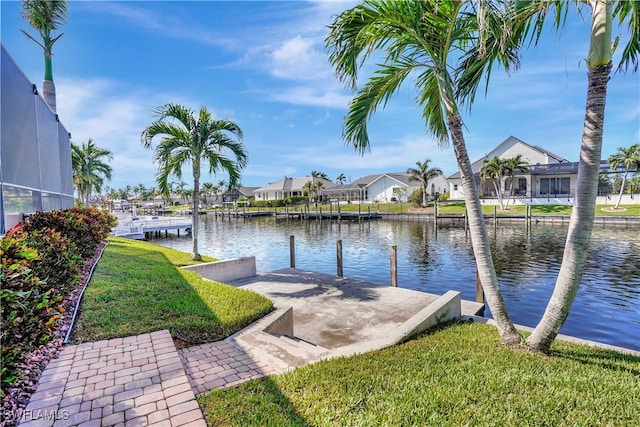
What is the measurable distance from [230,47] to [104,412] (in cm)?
1041

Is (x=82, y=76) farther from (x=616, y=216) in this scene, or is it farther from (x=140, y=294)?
(x=616, y=216)

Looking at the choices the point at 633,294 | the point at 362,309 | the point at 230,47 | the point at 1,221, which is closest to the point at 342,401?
the point at 362,309

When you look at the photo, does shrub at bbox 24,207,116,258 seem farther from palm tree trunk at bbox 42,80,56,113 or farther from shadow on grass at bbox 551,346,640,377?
shadow on grass at bbox 551,346,640,377

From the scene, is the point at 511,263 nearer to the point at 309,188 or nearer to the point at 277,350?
the point at 277,350

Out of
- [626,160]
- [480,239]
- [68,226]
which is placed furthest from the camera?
[626,160]

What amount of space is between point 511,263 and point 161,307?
52.8 ft

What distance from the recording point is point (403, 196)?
58094 mm

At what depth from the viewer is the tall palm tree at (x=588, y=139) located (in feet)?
12.6

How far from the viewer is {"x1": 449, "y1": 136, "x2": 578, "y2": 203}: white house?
41.0m

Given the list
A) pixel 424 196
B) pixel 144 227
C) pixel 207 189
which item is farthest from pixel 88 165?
pixel 207 189

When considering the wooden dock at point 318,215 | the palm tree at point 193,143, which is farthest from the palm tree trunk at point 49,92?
the wooden dock at point 318,215

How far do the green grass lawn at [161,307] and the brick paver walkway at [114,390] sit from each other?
0.68 m

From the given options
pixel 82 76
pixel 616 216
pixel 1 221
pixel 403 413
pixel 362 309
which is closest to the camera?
pixel 403 413

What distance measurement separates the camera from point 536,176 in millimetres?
43438
